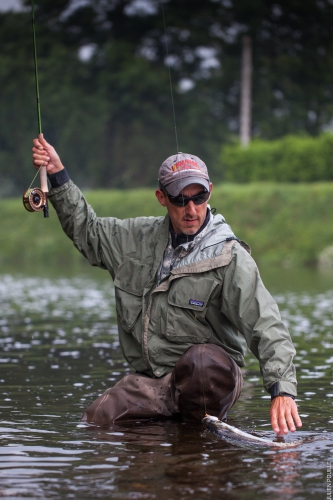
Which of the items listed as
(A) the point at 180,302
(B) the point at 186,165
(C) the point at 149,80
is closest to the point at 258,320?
(A) the point at 180,302

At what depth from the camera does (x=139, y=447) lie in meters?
4.39

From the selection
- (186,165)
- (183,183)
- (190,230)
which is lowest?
(190,230)

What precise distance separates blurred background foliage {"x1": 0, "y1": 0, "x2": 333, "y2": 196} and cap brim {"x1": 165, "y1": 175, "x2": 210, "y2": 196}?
42533mm

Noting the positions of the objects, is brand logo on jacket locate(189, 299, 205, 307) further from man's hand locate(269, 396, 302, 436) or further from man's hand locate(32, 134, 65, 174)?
man's hand locate(32, 134, 65, 174)

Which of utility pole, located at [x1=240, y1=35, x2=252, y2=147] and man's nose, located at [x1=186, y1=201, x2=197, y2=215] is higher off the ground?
utility pole, located at [x1=240, y1=35, x2=252, y2=147]

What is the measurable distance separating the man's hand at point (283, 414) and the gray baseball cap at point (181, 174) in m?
1.19

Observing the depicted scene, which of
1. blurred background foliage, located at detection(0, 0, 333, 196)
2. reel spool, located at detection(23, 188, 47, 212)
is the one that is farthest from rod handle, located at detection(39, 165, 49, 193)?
blurred background foliage, located at detection(0, 0, 333, 196)

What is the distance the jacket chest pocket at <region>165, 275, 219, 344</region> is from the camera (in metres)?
4.70

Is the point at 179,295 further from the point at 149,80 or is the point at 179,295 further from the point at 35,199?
the point at 149,80

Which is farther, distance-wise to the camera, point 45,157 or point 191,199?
point 45,157

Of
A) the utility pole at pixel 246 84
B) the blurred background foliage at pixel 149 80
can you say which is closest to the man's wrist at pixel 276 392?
→ the utility pole at pixel 246 84

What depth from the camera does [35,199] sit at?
514 centimetres

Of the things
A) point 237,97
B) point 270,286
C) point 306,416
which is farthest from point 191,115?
point 306,416

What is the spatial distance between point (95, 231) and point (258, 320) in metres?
1.21
